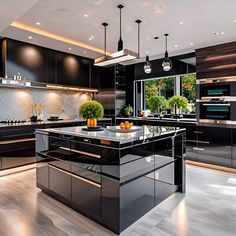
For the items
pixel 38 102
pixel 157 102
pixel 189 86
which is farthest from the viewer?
pixel 157 102

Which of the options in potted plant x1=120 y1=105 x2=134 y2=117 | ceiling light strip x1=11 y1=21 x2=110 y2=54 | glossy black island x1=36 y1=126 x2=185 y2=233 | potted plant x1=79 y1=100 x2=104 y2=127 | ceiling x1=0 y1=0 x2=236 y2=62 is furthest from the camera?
potted plant x1=120 y1=105 x2=134 y2=117

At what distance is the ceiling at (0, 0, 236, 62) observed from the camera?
3.00m

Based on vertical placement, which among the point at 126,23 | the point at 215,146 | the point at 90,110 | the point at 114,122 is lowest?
the point at 215,146

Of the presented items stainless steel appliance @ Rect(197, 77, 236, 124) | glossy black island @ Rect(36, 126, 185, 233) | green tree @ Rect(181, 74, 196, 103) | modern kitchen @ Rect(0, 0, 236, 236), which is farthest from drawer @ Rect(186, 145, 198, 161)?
glossy black island @ Rect(36, 126, 185, 233)

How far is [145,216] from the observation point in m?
2.44

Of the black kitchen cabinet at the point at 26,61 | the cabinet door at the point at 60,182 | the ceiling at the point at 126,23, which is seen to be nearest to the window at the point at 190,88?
the ceiling at the point at 126,23

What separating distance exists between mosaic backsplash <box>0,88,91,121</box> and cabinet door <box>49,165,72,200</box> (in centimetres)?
258

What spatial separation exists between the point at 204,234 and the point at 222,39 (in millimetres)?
3988

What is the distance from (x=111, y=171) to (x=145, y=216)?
2.66ft

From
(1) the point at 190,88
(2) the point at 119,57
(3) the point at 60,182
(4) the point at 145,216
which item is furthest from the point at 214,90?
(3) the point at 60,182

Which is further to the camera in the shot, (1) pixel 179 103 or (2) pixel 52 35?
(1) pixel 179 103

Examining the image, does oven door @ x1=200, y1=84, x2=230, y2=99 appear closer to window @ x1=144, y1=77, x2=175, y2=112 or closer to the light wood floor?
window @ x1=144, y1=77, x2=175, y2=112

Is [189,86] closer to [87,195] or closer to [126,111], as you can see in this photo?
[126,111]

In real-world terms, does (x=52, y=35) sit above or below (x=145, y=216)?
above
